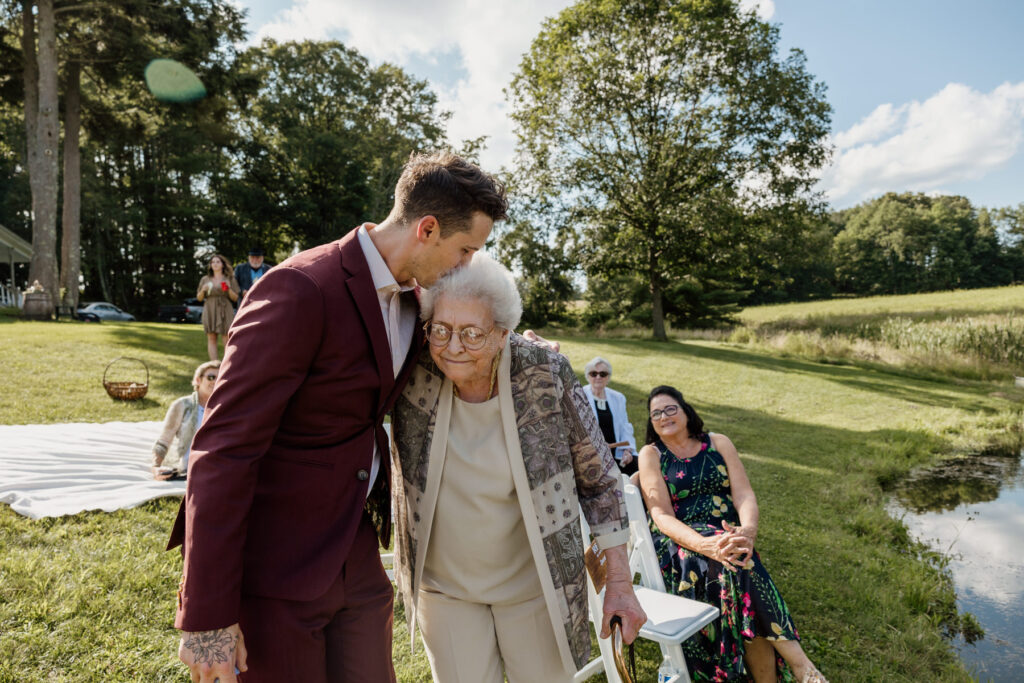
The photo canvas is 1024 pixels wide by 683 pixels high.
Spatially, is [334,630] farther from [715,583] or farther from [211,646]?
[715,583]

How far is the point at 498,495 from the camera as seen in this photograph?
1.91 meters

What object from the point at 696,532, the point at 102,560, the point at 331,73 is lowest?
the point at 102,560

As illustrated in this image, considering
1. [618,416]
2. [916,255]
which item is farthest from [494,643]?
[916,255]

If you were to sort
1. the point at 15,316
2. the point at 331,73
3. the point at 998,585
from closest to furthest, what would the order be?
the point at 998,585 < the point at 15,316 < the point at 331,73

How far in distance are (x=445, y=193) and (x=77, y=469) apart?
564cm

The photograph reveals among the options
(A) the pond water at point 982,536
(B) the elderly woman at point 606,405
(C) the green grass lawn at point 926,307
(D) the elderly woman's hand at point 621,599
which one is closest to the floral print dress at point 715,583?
(D) the elderly woman's hand at point 621,599

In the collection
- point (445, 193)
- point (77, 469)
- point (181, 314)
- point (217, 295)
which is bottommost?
point (77, 469)

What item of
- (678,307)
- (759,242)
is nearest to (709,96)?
(759,242)

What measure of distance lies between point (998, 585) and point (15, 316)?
76.0ft

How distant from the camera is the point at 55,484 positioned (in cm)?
507

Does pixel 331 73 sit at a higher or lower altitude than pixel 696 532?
higher

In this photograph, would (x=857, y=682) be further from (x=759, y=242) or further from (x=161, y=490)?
(x=759, y=242)

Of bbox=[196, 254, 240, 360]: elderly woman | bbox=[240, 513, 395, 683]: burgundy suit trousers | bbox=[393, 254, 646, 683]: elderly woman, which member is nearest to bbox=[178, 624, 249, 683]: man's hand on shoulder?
bbox=[240, 513, 395, 683]: burgundy suit trousers

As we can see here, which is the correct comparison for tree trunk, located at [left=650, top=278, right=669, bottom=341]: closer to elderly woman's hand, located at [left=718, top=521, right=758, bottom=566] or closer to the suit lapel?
elderly woman's hand, located at [left=718, top=521, right=758, bottom=566]
